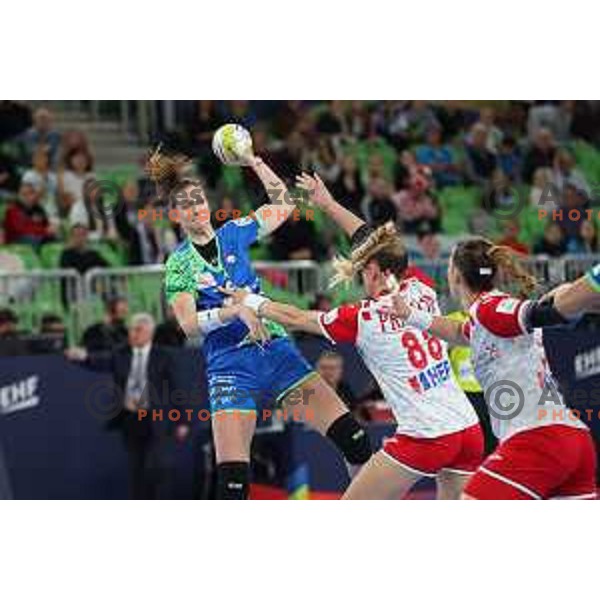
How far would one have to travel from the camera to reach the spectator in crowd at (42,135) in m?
21.6

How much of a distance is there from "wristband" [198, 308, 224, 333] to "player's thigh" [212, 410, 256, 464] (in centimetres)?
66

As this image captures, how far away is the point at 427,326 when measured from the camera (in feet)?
41.1

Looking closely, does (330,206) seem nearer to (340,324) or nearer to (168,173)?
(168,173)

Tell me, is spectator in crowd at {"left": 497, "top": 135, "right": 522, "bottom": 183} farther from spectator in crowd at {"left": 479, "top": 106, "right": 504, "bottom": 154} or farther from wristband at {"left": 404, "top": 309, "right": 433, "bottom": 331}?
wristband at {"left": 404, "top": 309, "right": 433, "bottom": 331}

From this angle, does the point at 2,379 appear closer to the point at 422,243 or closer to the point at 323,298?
the point at 323,298

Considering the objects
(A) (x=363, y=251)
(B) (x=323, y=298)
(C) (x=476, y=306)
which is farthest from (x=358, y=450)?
(B) (x=323, y=298)

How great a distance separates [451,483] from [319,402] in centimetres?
134

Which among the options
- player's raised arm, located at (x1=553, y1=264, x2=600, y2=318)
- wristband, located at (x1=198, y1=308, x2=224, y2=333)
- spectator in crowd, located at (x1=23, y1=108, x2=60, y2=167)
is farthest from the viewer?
spectator in crowd, located at (x1=23, y1=108, x2=60, y2=167)

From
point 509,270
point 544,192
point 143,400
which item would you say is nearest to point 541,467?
point 509,270

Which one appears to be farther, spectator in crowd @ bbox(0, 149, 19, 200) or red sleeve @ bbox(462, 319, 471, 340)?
spectator in crowd @ bbox(0, 149, 19, 200)

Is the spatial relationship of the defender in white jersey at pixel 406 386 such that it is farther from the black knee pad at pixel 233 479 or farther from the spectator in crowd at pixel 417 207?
the spectator in crowd at pixel 417 207

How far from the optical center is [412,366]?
13.4 metres

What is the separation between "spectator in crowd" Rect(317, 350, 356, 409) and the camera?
17.9m

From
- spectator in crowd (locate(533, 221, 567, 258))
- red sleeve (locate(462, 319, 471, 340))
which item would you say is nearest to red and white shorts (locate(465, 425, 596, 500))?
red sleeve (locate(462, 319, 471, 340))
